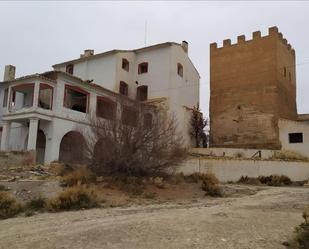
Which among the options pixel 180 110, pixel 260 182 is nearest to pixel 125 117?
pixel 260 182

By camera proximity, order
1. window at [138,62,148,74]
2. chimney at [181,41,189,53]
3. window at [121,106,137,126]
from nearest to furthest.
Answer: window at [121,106,137,126], window at [138,62,148,74], chimney at [181,41,189,53]

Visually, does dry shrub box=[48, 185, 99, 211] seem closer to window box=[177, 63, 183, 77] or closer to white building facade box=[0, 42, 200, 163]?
white building facade box=[0, 42, 200, 163]

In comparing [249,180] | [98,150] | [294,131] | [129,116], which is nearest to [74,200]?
[98,150]

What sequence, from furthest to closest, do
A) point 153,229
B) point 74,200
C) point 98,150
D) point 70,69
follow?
point 70,69
point 98,150
point 74,200
point 153,229

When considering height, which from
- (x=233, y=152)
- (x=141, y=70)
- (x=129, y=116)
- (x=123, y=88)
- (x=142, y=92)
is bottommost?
(x=233, y=152)

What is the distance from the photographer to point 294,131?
3359 cm

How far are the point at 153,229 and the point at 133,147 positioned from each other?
31.1 feet

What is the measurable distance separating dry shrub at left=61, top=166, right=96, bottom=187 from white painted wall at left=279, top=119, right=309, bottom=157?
20.8 m

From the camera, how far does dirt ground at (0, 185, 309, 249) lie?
8.34 metres

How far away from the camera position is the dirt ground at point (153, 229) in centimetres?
834

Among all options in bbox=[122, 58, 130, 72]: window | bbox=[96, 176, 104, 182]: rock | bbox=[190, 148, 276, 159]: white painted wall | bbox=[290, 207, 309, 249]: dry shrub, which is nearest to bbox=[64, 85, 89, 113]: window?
bbox=[122, 58, 130, 72]: window

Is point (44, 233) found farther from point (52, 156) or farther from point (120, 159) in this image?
point (52, 156)

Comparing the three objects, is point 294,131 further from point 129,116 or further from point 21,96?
point 21,96

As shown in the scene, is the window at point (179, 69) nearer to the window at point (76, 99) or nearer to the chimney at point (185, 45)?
the chimney at point (185, 45)
